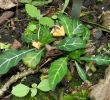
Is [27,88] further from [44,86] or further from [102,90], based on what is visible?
[102,90]

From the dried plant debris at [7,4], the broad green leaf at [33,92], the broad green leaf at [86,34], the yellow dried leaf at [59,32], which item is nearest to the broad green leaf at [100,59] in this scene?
the broad green leaf at [86,34]

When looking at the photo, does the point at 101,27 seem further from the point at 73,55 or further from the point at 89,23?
the point at 73,55

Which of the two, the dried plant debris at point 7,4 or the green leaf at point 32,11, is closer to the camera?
the green leaf at point 32,11

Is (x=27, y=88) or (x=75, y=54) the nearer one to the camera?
(x=27, y=88)

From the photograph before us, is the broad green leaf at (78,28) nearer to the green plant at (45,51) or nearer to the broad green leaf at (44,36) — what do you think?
the green plant at (45,51)

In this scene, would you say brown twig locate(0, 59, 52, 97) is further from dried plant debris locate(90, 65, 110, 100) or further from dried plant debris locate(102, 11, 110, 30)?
dried plant debris locate(102, 11, 110, 30)

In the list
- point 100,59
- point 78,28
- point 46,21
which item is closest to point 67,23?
point 78,28

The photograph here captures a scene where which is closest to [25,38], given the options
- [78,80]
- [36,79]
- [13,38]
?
[13,38]
